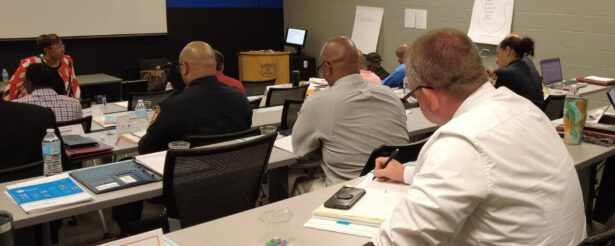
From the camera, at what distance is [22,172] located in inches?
110

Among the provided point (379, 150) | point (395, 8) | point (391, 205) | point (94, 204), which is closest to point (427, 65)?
point (391, 205)

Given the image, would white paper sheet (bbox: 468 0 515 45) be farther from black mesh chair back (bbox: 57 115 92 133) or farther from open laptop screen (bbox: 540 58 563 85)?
black mesh chair back (bbox: 57 115 92 133)

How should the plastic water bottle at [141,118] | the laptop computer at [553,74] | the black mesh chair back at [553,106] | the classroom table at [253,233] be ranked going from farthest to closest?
1. the laptop computer at [553,74]
2. the black mesh chair back at [553,106]
3. the plastic water bottle at [141,118]
4. the classroom table at [253,233]

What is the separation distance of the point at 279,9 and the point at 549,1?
523 centimetres

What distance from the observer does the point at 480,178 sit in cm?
131

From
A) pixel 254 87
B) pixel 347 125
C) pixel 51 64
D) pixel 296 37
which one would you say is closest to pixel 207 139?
pixel 347 125

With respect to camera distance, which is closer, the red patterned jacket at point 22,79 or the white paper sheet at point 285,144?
the white paper sheet at point 285,144

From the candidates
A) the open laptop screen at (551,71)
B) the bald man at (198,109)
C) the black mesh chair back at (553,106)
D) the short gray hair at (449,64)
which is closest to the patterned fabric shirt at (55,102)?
the bald man at (198,109)

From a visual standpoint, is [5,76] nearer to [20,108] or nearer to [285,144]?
[20,108]

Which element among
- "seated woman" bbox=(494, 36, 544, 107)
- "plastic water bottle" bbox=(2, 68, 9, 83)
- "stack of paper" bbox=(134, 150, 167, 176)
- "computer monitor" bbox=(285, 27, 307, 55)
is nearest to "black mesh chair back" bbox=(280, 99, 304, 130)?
"stack of paper" bbox=(134, 150, 167, 176)

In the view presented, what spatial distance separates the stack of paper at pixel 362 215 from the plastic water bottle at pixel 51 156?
59.6 inches

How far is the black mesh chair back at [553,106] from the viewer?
446 cm

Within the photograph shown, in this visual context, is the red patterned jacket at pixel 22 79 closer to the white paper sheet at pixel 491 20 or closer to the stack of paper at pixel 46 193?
the stack of paper at pixel 46 193

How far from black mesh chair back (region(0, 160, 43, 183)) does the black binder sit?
Answer: 0.33m
